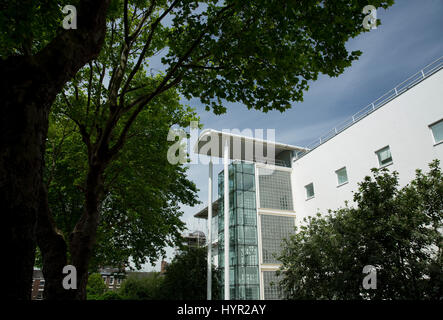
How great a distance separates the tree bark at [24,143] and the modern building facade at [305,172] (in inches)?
673

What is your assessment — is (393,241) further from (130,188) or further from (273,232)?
(273,232)

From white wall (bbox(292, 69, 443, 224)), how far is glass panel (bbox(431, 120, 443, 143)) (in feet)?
0.87

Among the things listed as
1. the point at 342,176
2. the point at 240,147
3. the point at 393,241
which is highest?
the point at 240,147

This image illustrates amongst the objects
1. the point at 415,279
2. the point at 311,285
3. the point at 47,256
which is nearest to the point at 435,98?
the point at 415,279

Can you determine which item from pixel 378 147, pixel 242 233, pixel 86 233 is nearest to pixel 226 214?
pixel 242 233

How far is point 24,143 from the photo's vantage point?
350 cm

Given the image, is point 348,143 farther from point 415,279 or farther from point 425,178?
point 415,279

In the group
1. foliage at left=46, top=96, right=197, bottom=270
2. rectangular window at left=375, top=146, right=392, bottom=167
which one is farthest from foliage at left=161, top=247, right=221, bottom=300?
rectangular window at left=375, top=146, right=392, bottom=167

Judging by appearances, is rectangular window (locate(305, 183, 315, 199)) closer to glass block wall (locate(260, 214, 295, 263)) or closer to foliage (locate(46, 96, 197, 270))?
glass block wall (locate(260, 214, 295, 263))

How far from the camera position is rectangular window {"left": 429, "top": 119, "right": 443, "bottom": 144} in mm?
17420

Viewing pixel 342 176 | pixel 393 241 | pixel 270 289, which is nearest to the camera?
pixel 393 241

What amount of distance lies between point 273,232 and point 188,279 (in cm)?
1002

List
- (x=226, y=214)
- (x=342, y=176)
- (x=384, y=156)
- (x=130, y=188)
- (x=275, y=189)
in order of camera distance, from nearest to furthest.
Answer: (x=130, y=188)
(x=384, y=156)
(x=342, y=176)
(x=226, y=214)
(x=275, y=189)
